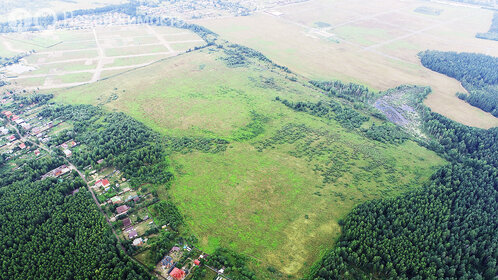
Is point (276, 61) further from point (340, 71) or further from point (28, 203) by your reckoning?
point (28, 203)

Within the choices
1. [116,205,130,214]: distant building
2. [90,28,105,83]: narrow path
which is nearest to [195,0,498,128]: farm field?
[90,28,105,83]: narrow path

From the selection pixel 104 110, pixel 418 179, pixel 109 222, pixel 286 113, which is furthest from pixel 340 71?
pixel 109 222

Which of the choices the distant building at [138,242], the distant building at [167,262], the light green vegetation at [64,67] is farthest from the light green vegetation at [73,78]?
the distant building at [167,262]

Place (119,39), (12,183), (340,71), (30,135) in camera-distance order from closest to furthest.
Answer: (12,183)
(30,135)
(340,71)
(119,39)

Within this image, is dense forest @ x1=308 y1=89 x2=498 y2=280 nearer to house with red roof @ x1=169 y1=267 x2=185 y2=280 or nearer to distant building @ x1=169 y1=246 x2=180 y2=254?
house with red roof @ x1=169 y1=267 x2=185 y2=280

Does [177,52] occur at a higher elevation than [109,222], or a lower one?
higher

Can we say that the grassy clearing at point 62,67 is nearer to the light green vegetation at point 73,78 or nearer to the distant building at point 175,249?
the light green vegetation at point 73,78
